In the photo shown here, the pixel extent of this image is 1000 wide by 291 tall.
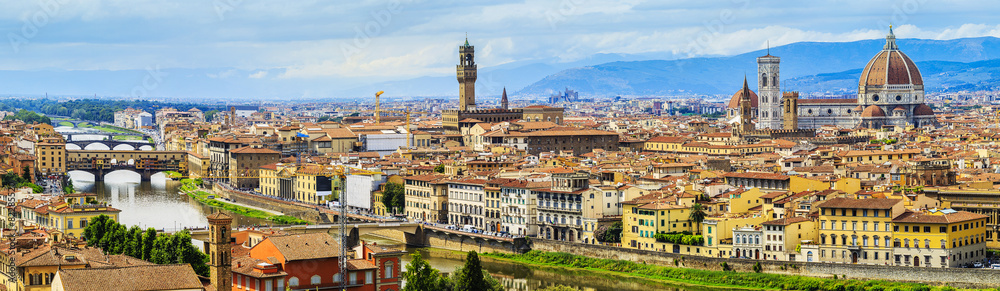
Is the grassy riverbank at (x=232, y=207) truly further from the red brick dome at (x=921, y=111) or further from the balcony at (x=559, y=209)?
the red brick dome at (x=921, y=111)

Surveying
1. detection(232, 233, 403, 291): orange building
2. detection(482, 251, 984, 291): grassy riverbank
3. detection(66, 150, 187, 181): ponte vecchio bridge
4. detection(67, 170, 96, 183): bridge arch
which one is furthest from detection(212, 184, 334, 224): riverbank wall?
detection(232, 233, 403, 291): orange building

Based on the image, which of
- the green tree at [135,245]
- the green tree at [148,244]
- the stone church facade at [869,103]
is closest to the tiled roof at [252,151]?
the green tree at [135,245]

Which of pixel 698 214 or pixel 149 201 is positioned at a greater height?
pixel 698 214

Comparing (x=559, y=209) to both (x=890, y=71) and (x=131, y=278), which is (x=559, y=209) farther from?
(x=890, y=71)

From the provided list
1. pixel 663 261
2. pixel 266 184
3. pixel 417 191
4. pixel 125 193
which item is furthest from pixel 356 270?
pixel 125 193

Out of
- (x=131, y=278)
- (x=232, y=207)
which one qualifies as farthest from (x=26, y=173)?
(x=131, y=278)

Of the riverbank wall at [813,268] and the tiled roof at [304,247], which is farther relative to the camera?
the riverbank wall at [813,268]
